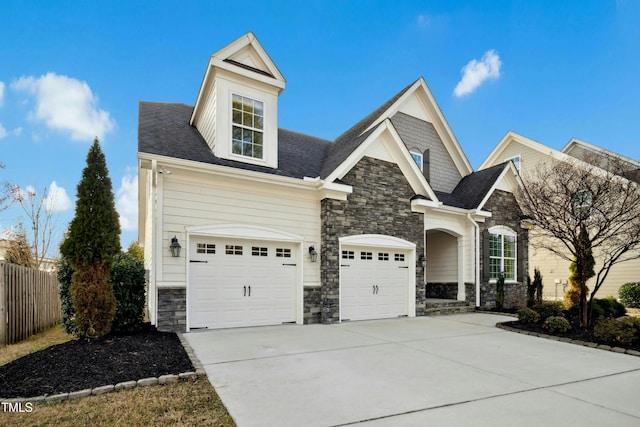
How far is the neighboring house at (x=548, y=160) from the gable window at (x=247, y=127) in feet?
37.4

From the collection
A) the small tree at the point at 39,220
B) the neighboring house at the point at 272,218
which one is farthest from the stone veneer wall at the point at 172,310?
the small tree at the point at 39,220

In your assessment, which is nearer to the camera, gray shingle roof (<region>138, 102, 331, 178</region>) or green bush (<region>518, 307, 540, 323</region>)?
gray shingle roof (<region>138, 102, 331, 178</region>)

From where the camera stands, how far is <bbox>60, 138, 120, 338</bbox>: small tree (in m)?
6.93

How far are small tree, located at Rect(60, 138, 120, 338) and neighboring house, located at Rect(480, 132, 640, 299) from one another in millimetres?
15211

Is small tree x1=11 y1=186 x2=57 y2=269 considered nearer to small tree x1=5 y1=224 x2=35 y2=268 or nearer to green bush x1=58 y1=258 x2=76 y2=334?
small tree x1=5 y1=224 x2=35 y2=268

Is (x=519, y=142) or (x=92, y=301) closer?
(x=92, y=301)

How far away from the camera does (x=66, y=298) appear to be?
7453 mm

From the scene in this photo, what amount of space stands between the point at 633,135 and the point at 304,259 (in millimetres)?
17168

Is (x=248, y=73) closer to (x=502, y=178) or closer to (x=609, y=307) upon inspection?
(x=502, y=178)

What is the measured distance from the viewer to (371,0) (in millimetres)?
13703

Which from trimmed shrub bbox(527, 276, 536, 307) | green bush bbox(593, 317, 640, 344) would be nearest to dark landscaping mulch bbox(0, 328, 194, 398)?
green bush bbox(593, 317, 640, 344)

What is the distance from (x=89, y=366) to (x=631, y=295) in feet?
62.6

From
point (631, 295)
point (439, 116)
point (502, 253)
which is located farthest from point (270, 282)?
point (631, 295)

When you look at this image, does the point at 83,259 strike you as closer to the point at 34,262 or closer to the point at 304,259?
the point at 304,259
